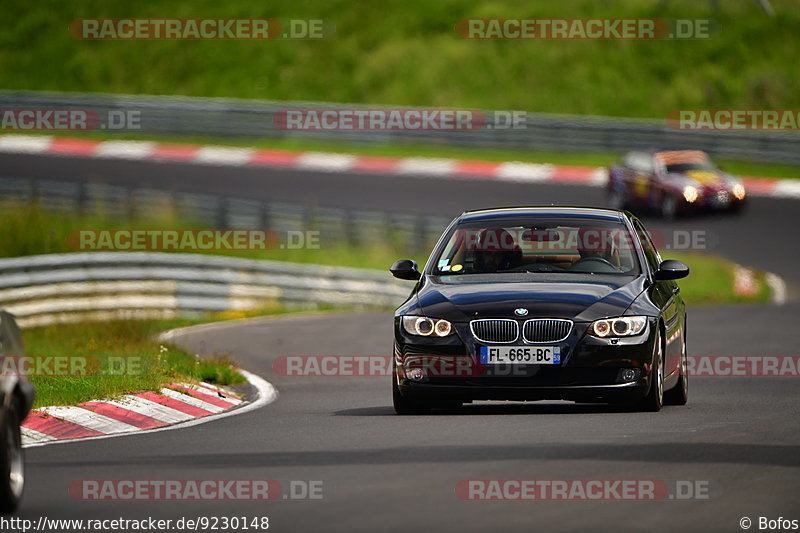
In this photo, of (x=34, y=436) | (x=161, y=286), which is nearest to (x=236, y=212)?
(x=161, y=286)

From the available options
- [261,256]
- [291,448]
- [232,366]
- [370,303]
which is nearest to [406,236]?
[261,256]

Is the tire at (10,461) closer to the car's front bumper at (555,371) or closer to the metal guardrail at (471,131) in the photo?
the car's front bumper at (555,371)

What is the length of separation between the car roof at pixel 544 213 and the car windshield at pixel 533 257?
64mm

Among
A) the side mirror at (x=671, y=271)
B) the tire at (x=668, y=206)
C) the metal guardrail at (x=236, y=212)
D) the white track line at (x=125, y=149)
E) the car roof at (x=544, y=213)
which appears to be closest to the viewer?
the side mirror at (x=671, y=271)

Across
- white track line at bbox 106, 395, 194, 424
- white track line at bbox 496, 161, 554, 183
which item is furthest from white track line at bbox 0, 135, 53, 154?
white track line at bbox 106, 395, 194, 424

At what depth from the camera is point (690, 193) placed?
109 ft

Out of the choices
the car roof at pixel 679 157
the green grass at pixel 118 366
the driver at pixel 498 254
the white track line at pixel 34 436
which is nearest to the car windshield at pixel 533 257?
the driver at pixel 498 254

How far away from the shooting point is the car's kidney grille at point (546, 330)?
→ 11398 mm

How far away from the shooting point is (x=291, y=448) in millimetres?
10328

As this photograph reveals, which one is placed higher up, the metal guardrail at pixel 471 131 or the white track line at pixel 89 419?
the metal guardrail at pixel 471 131

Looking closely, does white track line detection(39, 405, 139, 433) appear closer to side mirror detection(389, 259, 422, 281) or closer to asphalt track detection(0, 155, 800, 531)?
asphalt track detection(0, 155, 800, 531)

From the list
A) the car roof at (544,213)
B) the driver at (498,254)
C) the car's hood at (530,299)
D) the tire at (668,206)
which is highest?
the tire at (668,206)

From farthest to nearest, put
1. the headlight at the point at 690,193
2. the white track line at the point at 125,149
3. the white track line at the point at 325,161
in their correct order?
the white track line at the point at 125,149 → the white track line at the point at 325,161 → the headlight at the point at 690,193

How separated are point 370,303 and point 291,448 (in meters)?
16.9
